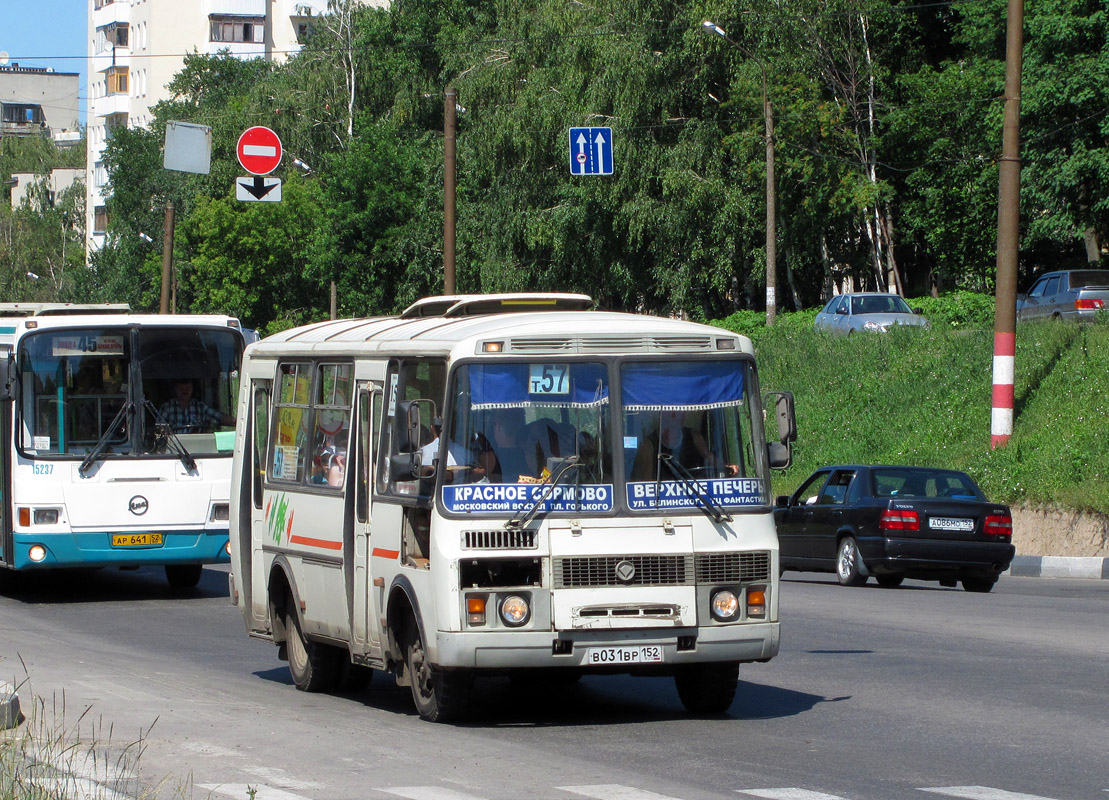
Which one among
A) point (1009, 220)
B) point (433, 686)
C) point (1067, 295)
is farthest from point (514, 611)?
point (1067, 295)

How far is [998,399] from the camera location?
26656mm

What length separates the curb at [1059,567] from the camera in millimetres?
22016

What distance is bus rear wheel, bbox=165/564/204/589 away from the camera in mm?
19062

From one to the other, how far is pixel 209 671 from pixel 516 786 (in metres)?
5.22

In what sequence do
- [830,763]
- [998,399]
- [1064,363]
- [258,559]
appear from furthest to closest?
[1064,363] < [998,399] < [258,559] < [830,763]

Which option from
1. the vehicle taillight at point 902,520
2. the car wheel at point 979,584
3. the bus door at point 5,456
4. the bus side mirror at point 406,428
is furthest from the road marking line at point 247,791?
the car wheel at point 979,584

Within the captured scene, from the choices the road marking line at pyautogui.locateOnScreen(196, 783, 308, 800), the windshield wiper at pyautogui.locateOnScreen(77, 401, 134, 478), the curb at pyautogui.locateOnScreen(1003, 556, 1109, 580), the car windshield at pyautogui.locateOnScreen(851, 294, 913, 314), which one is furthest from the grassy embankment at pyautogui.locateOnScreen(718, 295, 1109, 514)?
the road marking line at pyautogui.locateOnScreen(196, 783, 308, 800)

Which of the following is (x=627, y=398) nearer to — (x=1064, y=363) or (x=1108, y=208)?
(x=1064, y=363)

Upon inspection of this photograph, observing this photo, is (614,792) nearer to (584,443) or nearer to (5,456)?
(584,443)

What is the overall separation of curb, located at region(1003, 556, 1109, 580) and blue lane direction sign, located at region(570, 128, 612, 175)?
601 inches

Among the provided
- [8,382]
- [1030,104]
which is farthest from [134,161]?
[8,382]

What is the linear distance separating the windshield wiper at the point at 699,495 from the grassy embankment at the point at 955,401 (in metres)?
16.0

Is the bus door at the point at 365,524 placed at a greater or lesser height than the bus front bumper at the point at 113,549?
greater

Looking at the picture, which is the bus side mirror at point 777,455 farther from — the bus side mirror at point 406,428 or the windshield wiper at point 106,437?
the windshield wiper at point 106,437
